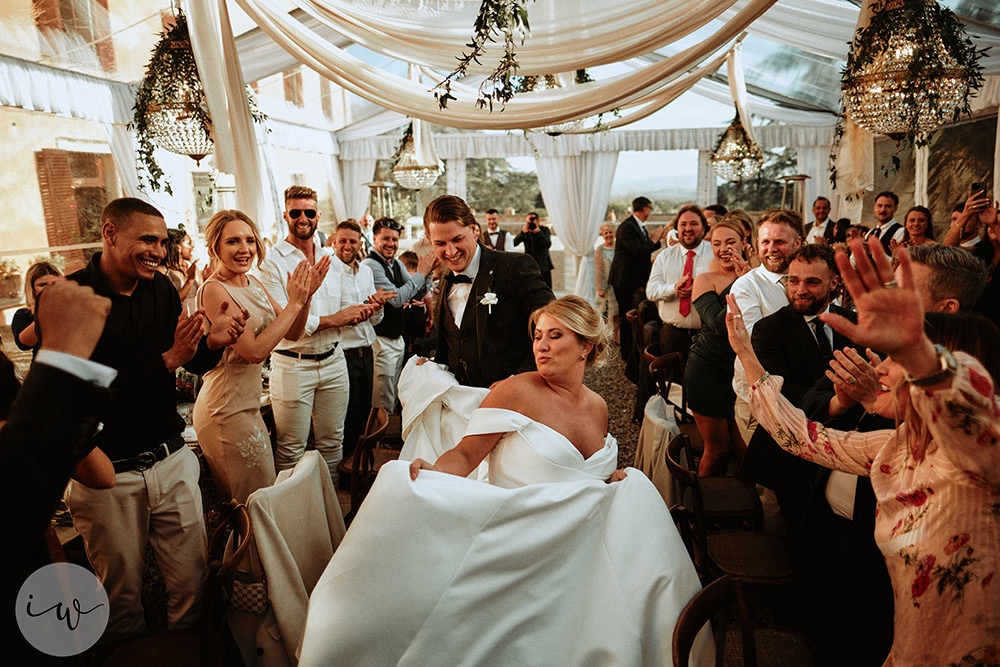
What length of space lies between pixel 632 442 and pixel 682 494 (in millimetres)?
2725

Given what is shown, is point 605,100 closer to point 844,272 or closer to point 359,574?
point 844,272

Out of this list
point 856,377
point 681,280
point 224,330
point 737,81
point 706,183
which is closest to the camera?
point 856,377

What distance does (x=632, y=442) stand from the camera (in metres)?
5.23

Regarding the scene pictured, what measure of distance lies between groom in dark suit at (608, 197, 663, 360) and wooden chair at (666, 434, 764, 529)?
4.69 metres

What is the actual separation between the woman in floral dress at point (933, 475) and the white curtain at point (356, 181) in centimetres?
1214

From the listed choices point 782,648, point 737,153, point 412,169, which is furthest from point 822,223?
point 782,648

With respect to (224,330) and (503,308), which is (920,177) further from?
(224,330)

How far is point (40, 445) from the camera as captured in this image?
946mm

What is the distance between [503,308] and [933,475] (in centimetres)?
209

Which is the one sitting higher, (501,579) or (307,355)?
(307,355)

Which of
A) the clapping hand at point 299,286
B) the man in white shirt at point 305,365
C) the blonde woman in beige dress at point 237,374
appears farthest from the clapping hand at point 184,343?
the man in white shirt at point 305,365

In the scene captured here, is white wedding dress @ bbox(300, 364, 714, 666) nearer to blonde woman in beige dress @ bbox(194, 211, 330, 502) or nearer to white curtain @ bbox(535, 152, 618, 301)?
blonde woman in beige dress @ bbox(194, 211, 330, 502)

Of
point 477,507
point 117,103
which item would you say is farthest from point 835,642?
point 117,103

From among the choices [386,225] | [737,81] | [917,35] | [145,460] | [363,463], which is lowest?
[363,463]
